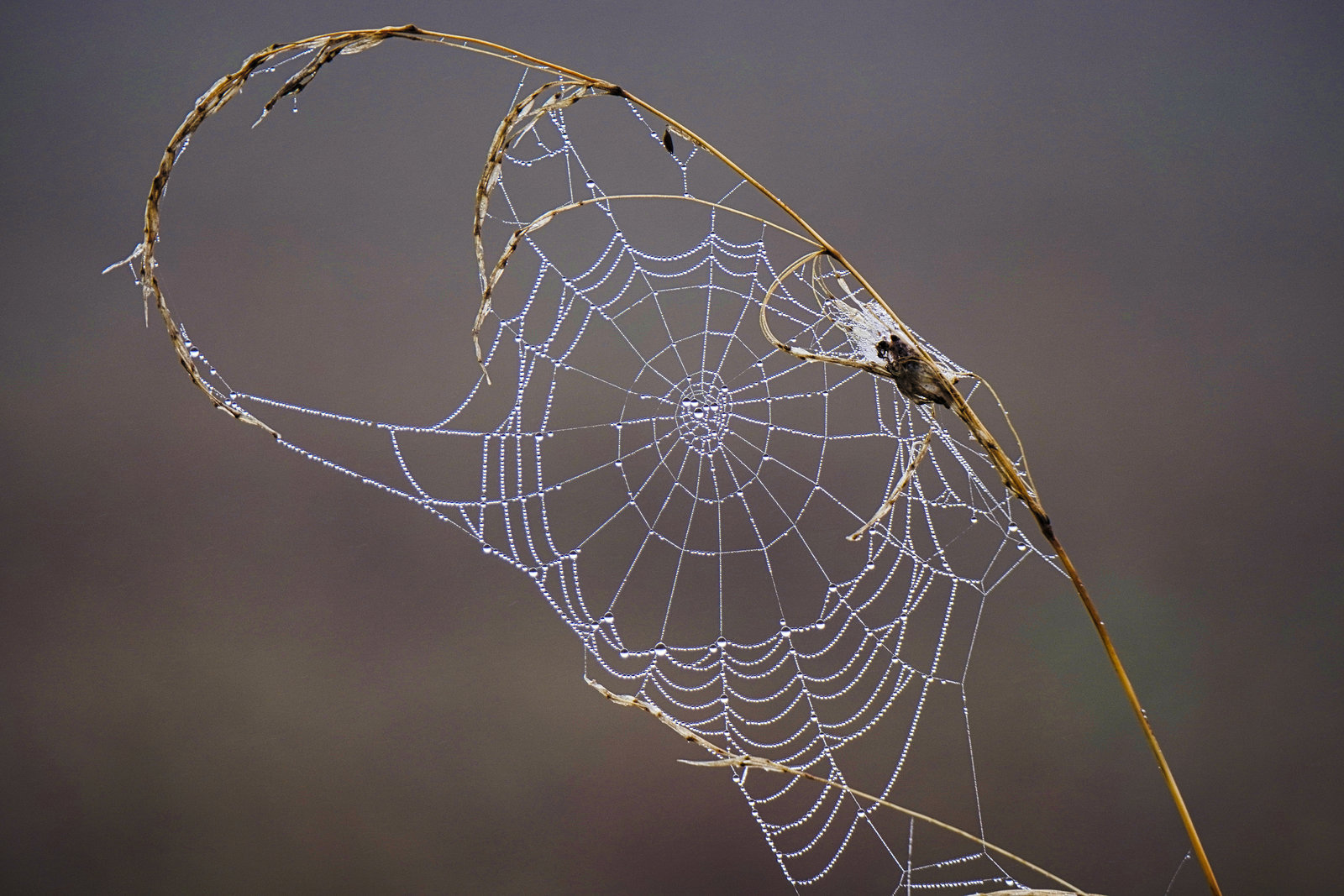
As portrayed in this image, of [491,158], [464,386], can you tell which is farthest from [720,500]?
[491,158]

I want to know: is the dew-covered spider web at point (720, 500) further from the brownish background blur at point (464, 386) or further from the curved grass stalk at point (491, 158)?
the curved grass stalk at point (491, 158)

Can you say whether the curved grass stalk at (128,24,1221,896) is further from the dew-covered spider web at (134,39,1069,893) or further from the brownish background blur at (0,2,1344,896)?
the brownish background blur at (0,2,1344,896)

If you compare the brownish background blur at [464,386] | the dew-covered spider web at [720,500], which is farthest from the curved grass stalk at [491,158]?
the brownish background blur at [464,386]

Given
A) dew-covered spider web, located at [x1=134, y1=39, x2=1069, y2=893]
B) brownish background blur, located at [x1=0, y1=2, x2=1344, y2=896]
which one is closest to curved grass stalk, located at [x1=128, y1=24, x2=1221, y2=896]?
dew-covered spider web, located at [x1=134, y1=39, x2=1069, y2=893]

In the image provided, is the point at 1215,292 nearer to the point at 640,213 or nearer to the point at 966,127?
the point at 966,127

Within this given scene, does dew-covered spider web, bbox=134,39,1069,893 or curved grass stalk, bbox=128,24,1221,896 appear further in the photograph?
dew-covered spider web, bbox=134,39,1069,893

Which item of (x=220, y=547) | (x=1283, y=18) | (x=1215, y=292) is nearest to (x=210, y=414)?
(x=220, y=547)
